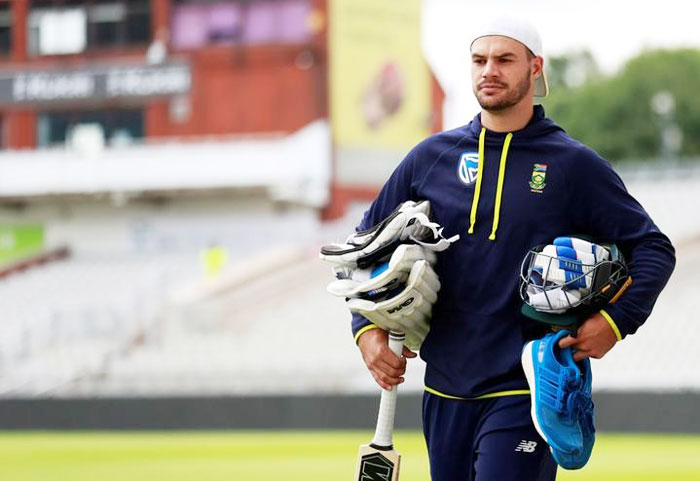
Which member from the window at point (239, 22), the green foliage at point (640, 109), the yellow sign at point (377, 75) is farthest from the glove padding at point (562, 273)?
the green foliage at point (640, 109)

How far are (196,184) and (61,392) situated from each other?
1095 cm

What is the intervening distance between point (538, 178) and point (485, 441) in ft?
2.60

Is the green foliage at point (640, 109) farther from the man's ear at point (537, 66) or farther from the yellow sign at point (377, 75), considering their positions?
the man's ear at point (537, 66)

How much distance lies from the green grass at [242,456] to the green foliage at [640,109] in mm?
41146

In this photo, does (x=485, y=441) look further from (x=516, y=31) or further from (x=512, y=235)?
(x=516, y=31)

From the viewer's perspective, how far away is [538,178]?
413 cm

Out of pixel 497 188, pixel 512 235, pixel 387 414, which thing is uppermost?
pixel 497 188

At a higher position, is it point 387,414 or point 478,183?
point 478,183

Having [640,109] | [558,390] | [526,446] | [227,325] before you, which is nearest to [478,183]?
[558,390]

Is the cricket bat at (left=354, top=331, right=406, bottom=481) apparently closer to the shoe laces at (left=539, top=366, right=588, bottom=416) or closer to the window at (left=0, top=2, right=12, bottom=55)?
the shoe laces at (left=539, top=366, right=588, bottom=416)

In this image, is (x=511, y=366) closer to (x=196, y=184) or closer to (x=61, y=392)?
(x=61, y=392)

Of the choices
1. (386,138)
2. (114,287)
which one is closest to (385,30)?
(386,138)

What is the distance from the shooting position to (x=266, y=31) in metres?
32.3

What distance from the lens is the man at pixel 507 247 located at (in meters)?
4.08
